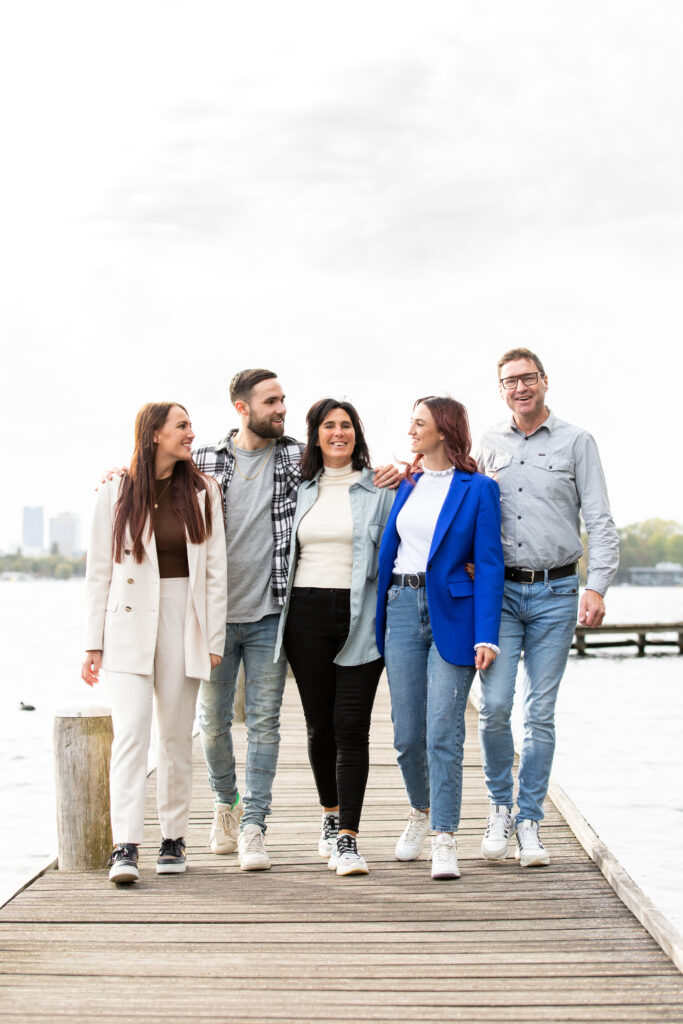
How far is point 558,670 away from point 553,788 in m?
1.88

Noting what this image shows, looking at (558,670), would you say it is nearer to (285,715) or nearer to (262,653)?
(262,653)

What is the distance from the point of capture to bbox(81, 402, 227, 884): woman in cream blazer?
13.7ft

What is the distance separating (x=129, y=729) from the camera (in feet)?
13.7

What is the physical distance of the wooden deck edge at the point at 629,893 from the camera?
135 inches

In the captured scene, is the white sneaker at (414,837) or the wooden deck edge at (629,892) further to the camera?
the white sneaker at (414,837)

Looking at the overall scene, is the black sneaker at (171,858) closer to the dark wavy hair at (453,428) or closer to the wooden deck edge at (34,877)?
the wooden deck edge at (34,877)

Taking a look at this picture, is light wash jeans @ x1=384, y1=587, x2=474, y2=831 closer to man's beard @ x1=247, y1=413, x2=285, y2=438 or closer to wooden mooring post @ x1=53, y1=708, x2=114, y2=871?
man's beard @ x1=247, y1=413, x2=285, y2=438

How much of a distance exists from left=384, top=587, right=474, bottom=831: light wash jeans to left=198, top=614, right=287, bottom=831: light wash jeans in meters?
0.49

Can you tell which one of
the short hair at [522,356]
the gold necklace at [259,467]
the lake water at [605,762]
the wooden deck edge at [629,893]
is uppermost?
the short hair at [522,356]

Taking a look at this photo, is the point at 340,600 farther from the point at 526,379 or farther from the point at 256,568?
the point at 526,379

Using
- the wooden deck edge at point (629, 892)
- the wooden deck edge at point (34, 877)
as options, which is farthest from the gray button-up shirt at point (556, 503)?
the wooden deck edge at point (34, 877)

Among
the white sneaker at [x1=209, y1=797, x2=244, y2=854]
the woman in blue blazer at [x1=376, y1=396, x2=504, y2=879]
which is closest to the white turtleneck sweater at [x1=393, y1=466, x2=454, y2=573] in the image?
the woman in blue blazer at [x1=376, y1=396, x2=504, y2=879]

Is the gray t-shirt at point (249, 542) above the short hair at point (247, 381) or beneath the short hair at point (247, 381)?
beneath

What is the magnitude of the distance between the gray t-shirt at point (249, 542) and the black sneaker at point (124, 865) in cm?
95
